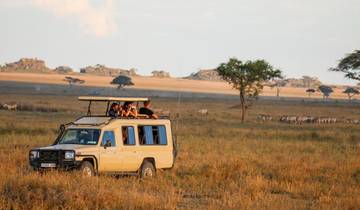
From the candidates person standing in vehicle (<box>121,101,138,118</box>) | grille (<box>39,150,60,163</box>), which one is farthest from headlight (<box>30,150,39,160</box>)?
person standing in vehicle (<box>121,101,138,118</box>)

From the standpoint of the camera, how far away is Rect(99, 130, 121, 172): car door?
1891 centimetres

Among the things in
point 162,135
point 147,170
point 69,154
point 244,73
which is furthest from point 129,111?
point 244,73

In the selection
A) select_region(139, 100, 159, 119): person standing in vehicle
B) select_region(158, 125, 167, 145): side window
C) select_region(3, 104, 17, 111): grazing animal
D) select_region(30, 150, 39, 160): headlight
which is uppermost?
select_region(139, 100, 159, 119): person standing in vehicle

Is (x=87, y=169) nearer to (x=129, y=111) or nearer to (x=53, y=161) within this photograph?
(x=53, y=161)

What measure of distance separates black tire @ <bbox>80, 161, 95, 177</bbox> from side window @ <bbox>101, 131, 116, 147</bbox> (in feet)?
2.32

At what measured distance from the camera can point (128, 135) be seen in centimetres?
1988

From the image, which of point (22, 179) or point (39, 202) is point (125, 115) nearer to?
point (22, 179)

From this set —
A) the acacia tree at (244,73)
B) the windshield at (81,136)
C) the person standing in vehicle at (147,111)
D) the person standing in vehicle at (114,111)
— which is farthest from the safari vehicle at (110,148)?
the acacia tree at (244,73)

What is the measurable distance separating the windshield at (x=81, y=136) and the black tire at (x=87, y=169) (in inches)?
26.3

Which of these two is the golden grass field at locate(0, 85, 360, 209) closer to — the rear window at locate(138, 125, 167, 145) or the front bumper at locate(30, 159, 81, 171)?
Result: the front bumper at locate(30, 159, 81, 171)

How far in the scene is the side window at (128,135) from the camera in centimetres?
1984

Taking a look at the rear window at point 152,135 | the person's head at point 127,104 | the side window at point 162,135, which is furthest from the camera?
the person's head at point 127,104

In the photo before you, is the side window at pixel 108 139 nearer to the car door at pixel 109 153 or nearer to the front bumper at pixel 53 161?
the car door at pixel 109 153

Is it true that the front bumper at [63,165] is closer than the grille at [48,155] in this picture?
Yes
